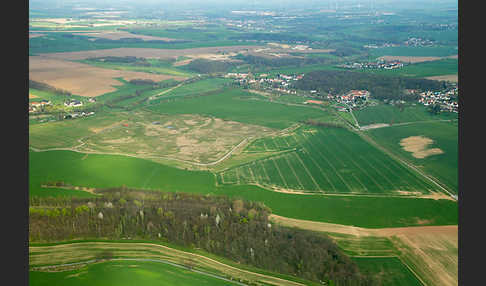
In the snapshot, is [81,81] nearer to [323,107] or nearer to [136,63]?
[136,63]

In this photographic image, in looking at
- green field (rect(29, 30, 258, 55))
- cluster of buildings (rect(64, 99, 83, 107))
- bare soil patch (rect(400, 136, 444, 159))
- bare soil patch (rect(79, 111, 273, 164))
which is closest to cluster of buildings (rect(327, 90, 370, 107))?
bare soil patch (rect(400, 136, 444, 159))

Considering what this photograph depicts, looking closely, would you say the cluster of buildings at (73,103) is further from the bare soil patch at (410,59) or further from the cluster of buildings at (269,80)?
the bare soil patch at (410,59)

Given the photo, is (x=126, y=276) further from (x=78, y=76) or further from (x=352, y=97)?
(x=78, y=76)

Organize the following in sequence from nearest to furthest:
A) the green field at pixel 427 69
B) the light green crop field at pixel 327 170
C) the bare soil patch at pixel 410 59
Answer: the light green crop field at pixel 327 170 → the green field at pixel 427 69 → the bare soil patch at pixel 410 59

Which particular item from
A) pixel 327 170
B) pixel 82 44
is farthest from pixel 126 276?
pixel 82 44

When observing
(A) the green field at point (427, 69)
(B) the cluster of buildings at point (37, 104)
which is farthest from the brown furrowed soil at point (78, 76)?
(A) the green field at point (427, 69)

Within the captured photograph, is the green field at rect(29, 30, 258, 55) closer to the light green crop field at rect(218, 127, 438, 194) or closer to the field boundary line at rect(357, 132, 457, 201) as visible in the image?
the light green crop field at rect(218, 127, 438, 194)

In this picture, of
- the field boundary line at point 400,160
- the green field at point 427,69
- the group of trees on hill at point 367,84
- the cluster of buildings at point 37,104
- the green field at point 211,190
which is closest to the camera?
the green field at point 211,190

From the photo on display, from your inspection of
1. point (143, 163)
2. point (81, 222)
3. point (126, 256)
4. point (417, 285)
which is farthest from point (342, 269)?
point (143, 163)
